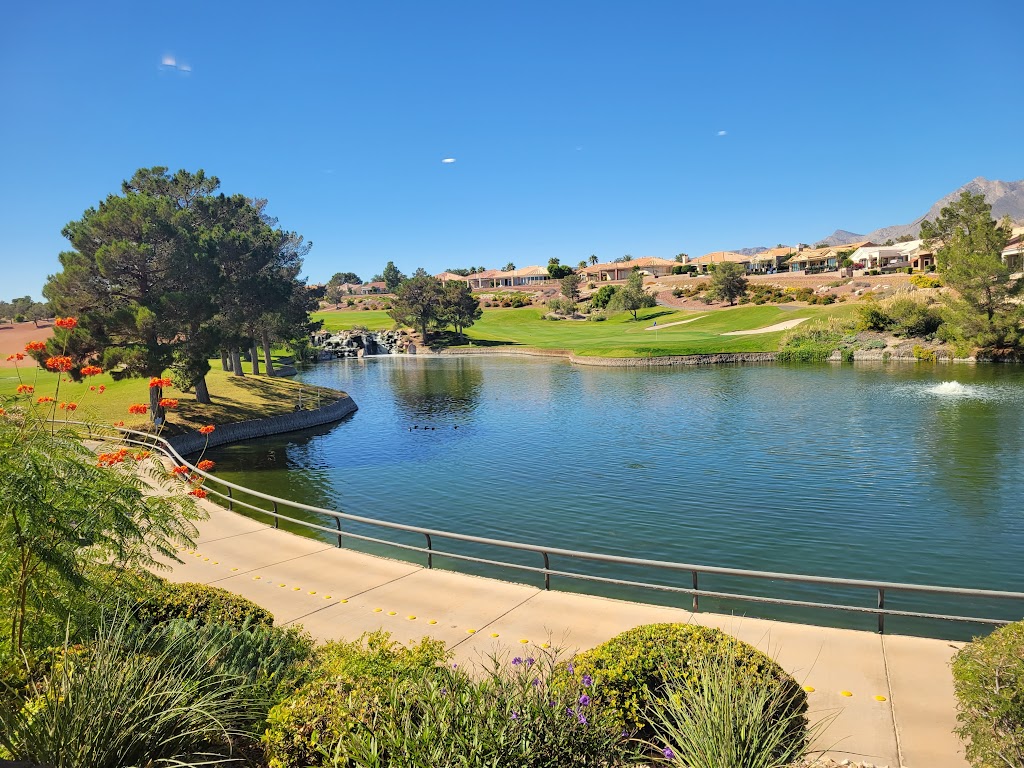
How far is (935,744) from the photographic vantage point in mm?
6164

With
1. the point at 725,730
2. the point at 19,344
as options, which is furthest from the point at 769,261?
the point at 725,730

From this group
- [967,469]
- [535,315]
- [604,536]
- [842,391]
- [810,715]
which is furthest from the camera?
[535,315]

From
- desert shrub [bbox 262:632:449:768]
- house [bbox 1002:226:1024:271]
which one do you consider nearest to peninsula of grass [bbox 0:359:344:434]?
desert shrub [bbox 262:632:449:768]

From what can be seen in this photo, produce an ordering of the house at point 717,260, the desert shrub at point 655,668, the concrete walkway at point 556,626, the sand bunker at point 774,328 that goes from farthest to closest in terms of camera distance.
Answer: the house at point 717,260 → the sand bunker at point 774,328 → the concrete walkway at point 556,626 → the desert shrub at point 655,668

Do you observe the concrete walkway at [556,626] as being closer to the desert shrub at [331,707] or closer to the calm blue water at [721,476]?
the desert shrub at [331,707]

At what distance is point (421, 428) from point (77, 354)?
17.3 metres

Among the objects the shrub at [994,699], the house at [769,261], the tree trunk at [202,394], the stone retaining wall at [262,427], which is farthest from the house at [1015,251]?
the tree trunk at [202,394]

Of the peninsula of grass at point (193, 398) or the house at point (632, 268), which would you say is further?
the house at point (632, 268)

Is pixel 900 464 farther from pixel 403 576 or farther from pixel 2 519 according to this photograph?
pixel 2 519

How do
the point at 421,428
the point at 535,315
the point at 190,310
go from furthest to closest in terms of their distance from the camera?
the point at 535,315, the point at 421,428, the point at 190,310

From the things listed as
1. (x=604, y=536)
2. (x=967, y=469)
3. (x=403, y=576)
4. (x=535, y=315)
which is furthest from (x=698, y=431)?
(x=535, y=315)

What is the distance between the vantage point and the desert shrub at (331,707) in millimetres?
4750

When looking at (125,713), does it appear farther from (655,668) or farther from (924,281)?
(924,281)

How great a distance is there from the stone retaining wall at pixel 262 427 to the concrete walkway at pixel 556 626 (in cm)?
2049
